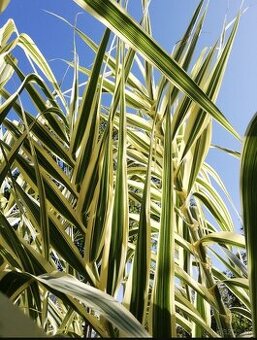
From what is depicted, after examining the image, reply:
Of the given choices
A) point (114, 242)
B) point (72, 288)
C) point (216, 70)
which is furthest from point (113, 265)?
point (216, 70)

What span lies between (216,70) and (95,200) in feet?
0.84

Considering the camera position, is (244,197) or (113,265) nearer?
(244,197)

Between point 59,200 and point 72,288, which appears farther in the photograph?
point 59,200

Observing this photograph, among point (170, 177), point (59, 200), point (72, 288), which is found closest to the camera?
point (72, 288)

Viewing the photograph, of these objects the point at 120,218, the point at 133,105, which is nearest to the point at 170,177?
the point at 120,218

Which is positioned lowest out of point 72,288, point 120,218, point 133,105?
point 72,288

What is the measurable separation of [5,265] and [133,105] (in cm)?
35

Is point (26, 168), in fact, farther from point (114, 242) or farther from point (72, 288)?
point (72, 288)

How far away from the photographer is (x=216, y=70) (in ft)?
2.13

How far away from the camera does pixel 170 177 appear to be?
0.47 m

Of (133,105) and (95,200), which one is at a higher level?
(133,105)

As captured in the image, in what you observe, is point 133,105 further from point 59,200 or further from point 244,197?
point 244,197

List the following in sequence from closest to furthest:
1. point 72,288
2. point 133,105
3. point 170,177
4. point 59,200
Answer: point 72,288 < point 170,177 < point 59,200 < point 133,105

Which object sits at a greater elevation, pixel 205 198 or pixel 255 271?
pixel 205 198
